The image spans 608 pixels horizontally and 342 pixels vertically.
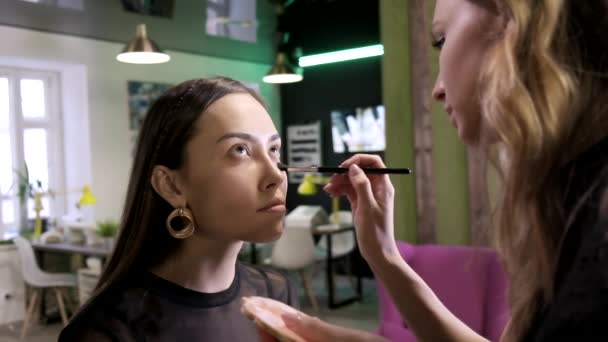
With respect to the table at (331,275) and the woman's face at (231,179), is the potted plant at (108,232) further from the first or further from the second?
the woman's face at (231,179)

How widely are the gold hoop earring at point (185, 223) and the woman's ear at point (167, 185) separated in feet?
0.06

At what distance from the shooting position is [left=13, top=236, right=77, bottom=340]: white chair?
15.8ft

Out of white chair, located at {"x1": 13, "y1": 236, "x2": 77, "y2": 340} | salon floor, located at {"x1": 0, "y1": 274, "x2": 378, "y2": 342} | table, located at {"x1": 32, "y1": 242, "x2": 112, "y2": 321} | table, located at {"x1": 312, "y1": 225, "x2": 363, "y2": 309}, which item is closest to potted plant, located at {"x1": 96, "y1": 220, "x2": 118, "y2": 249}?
table, located at {"x1": 32, "y1": 242, "x2": 112, "y2": 321}

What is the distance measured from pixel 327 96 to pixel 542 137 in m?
6.84

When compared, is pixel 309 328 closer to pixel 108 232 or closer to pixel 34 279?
pixel 108 232

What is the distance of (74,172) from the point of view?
5.93m

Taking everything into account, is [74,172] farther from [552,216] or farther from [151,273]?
[552,216]

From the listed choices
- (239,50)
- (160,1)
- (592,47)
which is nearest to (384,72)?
(592,47)

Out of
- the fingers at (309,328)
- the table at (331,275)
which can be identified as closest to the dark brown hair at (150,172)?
the fingers at (309,328)

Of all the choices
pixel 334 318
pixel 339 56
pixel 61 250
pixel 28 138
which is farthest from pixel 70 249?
pixel 339 56

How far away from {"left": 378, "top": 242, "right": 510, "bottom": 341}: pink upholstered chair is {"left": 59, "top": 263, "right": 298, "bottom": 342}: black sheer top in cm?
149

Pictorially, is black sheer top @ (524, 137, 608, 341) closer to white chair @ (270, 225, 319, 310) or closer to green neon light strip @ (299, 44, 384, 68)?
white chair @ (270, 225, 319, 310)

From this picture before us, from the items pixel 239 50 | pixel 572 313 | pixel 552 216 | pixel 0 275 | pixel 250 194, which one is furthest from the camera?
pixel 239 50

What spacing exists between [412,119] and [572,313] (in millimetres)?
2367
